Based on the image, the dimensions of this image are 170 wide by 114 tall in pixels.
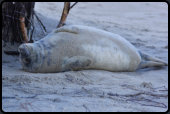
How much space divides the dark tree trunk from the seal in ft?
1.94

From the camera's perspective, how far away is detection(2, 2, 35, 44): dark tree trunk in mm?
4172

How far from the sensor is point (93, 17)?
7.90 m

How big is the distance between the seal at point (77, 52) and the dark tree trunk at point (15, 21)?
1.94ft

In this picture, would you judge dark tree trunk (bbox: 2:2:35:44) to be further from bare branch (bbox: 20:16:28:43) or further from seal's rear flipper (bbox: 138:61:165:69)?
seal's rear flipper (bbox: 138:61:165:69)

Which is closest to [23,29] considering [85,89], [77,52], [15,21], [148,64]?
[15,21]

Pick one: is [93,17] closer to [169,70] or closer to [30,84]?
[169,70]

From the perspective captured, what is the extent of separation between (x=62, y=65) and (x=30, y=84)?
0.62 metres

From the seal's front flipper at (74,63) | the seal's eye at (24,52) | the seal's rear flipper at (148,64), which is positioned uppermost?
the seal's eye at (24,52)

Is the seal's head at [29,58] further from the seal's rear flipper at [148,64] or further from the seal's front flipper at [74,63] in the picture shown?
the seal's rear flipper at [148,64]

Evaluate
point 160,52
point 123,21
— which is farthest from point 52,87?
point 123,21

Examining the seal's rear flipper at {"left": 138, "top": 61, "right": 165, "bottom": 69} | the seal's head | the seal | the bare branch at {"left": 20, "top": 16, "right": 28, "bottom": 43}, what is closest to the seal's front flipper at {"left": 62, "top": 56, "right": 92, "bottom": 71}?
the seal

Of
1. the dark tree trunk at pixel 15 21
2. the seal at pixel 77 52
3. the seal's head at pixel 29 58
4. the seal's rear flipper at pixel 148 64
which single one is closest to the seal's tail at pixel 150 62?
the seal's rear flipper at pixel 148 64

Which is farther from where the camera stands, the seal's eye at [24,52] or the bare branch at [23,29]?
the bare branch at [23,29]

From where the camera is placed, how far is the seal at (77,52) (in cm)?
350
